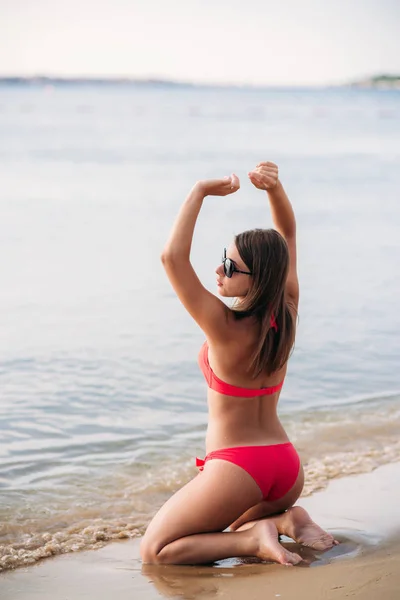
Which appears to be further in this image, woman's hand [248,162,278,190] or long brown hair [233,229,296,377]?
woman's hand [248,162,278,190]

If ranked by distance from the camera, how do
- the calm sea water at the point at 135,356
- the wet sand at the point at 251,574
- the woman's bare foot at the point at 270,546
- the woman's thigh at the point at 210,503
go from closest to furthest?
the wet sand at the point at 251,574
the woman's bare foot at the point at 270,546
the woman's thigh at the point at 210,503
the calm sea water at the point at 135,356

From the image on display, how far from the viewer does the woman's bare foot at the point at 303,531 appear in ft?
11.9

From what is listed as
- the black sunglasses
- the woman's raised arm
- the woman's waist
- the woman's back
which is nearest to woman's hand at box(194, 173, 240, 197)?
the woman's raised arm

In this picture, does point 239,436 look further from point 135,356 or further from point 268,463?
point 135,356

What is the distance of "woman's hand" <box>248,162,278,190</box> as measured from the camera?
3.66 metres

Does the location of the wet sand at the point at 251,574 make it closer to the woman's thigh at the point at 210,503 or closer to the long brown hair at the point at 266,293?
the woman's thigh at the point at 210,503

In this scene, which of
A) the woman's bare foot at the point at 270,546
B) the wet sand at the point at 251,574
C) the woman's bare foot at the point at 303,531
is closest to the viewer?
the wet sand at the point at 251,574

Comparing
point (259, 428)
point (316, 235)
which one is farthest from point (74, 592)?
point (316, 235)

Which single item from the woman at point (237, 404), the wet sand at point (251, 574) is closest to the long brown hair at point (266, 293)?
the woman at point (237, 404)

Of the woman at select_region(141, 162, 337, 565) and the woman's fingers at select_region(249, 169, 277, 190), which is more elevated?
the woman's fingers at select_region(249, 169, 277, 190)

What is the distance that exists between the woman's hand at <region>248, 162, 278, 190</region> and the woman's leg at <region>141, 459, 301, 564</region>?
113cm

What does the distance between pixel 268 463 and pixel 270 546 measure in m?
0.31

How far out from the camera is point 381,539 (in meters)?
3.79

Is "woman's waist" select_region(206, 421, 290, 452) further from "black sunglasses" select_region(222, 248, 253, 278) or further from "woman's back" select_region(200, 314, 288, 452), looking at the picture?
"black sunglasses" select_region(222, 248, 253, 278)
